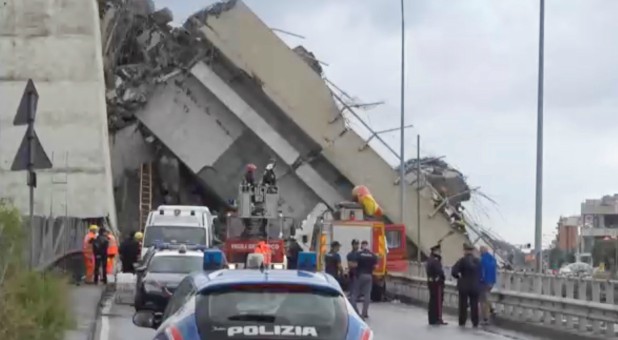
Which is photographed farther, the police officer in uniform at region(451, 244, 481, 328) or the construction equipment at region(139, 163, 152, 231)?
the construction equipment at region(139, 163, 152, 231)

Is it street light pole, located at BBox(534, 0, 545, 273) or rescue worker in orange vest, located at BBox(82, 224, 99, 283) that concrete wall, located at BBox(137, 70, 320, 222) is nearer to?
rescue worker in orange vest, located at BBox(82, 224, 99, 283)

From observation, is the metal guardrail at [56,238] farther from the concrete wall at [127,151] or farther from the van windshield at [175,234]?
the concrete wall at [127,151]

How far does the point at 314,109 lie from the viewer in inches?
2189

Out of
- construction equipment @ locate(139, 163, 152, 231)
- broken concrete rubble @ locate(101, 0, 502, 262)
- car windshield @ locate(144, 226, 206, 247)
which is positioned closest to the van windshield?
car windshield @ locate(144, 226, 206, 247)

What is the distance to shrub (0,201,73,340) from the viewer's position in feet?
38.1

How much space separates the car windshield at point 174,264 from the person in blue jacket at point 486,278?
5.66 meters

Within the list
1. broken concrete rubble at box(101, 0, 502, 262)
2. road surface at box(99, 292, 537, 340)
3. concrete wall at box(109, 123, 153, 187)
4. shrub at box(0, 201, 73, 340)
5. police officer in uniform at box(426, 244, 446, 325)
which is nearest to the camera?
shrub at box(0, 201, 73, 340)

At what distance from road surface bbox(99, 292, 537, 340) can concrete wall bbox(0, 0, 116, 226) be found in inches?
603

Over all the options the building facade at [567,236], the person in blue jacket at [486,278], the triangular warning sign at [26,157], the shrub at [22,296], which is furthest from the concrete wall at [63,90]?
the shrub at [22,296]

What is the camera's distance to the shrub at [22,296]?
11.6 m

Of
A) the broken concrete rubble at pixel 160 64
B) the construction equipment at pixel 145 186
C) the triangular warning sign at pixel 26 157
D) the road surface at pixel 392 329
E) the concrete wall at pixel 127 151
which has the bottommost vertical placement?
the road surface at pixel 392 329

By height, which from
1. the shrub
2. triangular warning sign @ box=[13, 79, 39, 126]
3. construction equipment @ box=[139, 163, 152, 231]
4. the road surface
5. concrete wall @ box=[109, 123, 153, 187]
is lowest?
the road surface

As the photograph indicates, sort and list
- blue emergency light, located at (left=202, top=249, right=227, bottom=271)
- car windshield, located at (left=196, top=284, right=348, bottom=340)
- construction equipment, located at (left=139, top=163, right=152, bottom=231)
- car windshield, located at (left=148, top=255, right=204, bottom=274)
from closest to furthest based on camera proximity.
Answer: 1. car windshield, located at (left=196, top=284, right=348, bottom=340)
2. blue emergency light, located at (left=202, top=249, right=227, bottom=271)
3. car windshield, located at (left=148, top=255, right=204, bottom=274)
4. construction equipment, located at (left=139, top=163, right=152, bottom=231)

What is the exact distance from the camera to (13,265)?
12.9 meters
